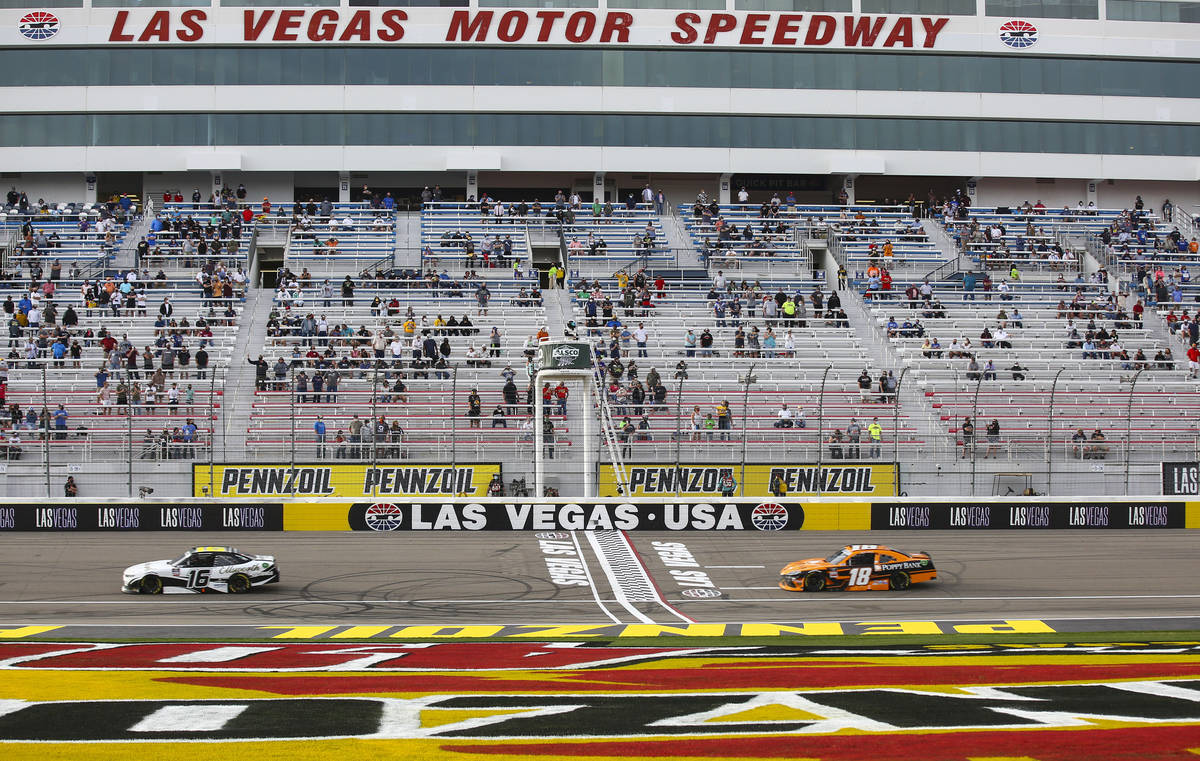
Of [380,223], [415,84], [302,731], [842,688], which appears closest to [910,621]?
[842,688]

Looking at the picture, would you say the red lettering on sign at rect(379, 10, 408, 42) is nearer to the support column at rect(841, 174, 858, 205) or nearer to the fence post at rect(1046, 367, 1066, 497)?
the support column at rect(841, 174, 858, 205)

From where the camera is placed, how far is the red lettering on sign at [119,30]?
49062 mm

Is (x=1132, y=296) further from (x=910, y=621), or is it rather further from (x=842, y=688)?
(x=842, y=688)

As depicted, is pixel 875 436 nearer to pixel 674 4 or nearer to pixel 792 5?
pixel 674 4

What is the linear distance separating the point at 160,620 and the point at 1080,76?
43.7 m

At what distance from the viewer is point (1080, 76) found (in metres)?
51.6

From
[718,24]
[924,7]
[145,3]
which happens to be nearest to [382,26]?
[145,3]

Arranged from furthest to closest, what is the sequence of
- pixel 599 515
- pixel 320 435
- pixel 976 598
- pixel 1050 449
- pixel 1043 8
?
pixel 1043 8 → pixel 320 435 → pixel 1050 449 → pixel 599 515 → pixel 976 598

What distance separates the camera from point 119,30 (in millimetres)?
49094

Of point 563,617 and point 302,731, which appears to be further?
point 563,617

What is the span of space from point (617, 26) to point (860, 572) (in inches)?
1242

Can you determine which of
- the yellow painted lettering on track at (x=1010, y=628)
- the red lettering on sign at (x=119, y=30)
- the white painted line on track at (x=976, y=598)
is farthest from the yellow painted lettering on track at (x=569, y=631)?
the red lettering on sign at (x=119, y=30)

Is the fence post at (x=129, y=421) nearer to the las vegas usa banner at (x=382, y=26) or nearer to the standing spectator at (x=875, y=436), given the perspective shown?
the standing spectator at (x=875, y=436)

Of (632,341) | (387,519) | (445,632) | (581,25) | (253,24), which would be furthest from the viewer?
(581,25)
